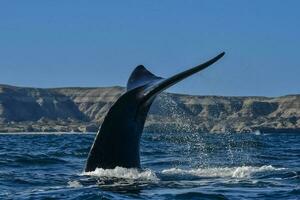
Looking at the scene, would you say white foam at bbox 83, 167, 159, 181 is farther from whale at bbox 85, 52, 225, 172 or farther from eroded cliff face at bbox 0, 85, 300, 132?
eroded cliff face at bbox 0, 85, 300, 132

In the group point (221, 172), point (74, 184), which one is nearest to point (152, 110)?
point (221, 172)

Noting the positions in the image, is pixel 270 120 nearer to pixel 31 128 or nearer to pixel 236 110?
pixel 236 110

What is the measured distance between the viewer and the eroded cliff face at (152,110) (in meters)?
144

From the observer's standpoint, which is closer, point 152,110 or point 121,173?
point 121,173

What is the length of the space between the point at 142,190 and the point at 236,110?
15278cm

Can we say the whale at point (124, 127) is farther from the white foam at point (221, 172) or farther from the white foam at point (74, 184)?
the white foam at point (221, 172)

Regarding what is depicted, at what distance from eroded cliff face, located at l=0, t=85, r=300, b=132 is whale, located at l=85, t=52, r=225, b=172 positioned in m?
123

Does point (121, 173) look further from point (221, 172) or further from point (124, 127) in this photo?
point (221, 172)

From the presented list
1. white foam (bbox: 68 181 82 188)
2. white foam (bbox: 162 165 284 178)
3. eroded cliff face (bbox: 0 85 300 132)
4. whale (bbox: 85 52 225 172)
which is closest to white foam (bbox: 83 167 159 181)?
whale (bbox: 85 52 225 172)

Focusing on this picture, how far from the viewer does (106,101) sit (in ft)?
553

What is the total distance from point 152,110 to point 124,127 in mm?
133925

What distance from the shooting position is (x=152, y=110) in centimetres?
14488

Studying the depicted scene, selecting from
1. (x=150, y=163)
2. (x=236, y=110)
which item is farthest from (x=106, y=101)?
(x=150, y=163)

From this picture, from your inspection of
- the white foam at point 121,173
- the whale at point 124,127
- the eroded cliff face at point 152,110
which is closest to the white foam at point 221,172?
the white foam at point 121,173
